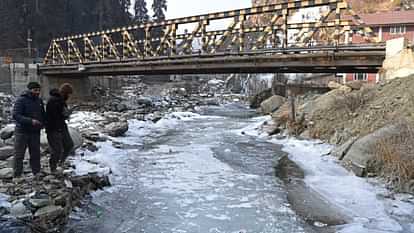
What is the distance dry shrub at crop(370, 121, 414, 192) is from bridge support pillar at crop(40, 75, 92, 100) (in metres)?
28.4

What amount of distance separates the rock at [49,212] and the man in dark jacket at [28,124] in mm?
1562

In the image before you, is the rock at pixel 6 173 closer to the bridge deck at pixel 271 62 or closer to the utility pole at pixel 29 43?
the bridge deck at pixel 271 62

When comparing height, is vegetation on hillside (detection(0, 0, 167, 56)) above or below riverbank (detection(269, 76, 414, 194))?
above

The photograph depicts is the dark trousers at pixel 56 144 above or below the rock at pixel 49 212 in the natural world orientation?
above

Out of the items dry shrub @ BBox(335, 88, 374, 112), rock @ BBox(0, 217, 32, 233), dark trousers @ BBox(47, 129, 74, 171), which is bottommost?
rock @ BBox(0, 217, 32, 233)

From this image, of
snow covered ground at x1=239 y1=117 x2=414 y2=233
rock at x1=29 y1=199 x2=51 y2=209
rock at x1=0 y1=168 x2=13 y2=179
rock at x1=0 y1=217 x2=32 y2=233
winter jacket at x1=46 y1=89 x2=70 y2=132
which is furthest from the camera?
winter jacket at x1=46 y1=89 x2=70 y2=132

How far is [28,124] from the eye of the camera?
7039mm

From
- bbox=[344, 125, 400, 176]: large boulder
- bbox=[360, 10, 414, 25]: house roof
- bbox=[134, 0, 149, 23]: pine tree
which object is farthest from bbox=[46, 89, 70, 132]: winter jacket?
bbox=[134, 0, 149, 23]: pine tree

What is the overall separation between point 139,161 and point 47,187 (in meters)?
4.66

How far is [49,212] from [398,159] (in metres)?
6.73

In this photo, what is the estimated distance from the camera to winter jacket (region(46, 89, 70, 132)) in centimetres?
772

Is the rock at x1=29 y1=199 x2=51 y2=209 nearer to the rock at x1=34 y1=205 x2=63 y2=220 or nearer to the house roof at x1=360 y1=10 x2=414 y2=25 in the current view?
the rock at x1=34 y1=205 x2=63 y2=220

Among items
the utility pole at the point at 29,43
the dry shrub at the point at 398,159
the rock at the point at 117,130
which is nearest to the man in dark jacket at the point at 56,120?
the dry shrub at the point at 398,159

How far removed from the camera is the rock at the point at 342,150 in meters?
10.8
